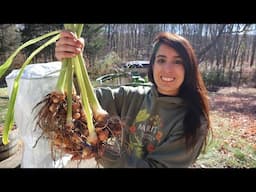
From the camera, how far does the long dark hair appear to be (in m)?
0.80

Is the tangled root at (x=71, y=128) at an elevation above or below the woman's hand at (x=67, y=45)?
below

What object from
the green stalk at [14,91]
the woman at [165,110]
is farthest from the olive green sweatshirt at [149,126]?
the green stalk at [14,91]

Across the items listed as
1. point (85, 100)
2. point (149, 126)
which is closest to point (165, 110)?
point (149, 126)

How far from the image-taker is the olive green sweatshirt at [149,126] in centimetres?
78

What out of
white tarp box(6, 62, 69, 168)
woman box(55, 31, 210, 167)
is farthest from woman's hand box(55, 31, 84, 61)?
woman box(55, 31, 210, 167)

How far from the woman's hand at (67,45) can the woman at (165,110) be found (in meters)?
0.28

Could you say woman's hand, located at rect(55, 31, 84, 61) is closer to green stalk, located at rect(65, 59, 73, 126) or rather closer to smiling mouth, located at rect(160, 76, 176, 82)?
green stalk, located at rect(65, 59, 73, 126)

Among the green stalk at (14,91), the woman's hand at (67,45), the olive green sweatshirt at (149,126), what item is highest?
the woman's hand at (67,45)

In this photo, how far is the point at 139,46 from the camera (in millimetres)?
1204

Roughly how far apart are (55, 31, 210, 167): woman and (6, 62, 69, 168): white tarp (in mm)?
183

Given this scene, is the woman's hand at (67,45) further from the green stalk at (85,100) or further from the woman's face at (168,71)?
the woman's face at (168,71)

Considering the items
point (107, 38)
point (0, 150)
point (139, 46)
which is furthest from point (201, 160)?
point (0, 150)
